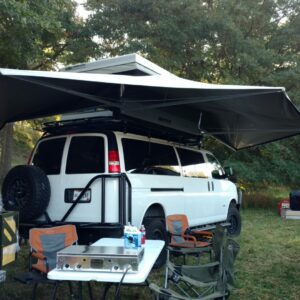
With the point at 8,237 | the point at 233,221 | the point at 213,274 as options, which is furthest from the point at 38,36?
the point at 213,274

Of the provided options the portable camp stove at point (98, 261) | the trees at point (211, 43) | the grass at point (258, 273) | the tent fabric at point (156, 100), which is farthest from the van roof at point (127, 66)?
the trees at point (211, 43)

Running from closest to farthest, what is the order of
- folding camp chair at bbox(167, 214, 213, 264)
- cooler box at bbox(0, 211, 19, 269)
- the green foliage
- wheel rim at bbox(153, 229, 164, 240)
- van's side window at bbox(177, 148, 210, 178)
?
cooler box at bbox(0, 211, 19, 269)
folding camp chair at bbox(167, 214, 213, 264)
wheel rim at bbox(153, 229, 164, 240)
van's side window at bbox(177, 148, 210, 178)
the green foliage

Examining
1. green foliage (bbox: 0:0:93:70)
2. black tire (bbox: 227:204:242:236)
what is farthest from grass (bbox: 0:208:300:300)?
green foliage (bbox: 0:0:93:70)

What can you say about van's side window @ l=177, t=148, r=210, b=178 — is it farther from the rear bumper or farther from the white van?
the rear bumper

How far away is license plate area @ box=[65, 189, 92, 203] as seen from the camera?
5573mm

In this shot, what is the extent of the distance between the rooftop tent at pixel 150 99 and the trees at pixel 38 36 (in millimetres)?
2982

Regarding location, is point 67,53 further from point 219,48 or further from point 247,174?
point 247,174

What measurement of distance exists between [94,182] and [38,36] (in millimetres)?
6958

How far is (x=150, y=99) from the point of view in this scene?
6.08 m

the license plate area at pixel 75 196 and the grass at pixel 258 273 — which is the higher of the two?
the license plate area at pixel 75 196

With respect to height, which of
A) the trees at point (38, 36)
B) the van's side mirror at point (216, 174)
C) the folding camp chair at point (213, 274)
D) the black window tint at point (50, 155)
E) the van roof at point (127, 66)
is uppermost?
the trees at point (38, 36)

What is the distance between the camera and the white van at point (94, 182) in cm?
548

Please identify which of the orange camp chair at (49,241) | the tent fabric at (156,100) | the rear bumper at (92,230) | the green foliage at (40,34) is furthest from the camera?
the green foliage at (40,34)

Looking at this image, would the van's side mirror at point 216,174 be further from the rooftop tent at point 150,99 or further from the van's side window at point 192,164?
the rooftop tent at point 150,99
